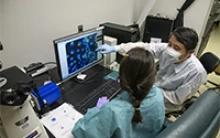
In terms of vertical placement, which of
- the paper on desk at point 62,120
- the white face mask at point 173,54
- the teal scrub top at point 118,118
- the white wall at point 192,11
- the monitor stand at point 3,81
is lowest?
the paper on desk at point 62,120

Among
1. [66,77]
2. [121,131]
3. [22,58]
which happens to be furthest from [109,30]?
[121,131]

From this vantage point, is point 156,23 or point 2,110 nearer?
point 2,110

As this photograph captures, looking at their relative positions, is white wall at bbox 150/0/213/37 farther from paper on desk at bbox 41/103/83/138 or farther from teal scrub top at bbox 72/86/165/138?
paper on desk at bbox 41/103/83/138

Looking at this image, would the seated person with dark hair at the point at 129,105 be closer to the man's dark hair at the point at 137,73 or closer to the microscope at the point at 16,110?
the man's dark hair at the point at 137,73

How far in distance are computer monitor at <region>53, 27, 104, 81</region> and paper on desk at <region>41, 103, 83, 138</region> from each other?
267mm

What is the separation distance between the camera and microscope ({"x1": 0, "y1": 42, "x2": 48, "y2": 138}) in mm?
616

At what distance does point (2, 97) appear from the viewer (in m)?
0.59

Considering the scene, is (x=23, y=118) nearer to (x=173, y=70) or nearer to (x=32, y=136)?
(x=32, y=136)

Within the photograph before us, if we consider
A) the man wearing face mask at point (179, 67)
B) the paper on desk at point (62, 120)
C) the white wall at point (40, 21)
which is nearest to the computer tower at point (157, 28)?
the white wall at point (40, 21)

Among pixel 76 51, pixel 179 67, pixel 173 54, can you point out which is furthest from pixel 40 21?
pixel 179 67

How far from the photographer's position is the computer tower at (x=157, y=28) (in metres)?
2.11

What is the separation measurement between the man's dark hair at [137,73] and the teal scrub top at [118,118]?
6 centimetres

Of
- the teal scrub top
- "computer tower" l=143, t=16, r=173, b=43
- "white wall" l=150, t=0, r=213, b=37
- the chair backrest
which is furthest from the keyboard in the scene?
"white wall" l=150, t=0, r=213, b=37

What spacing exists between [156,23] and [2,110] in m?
2.03
